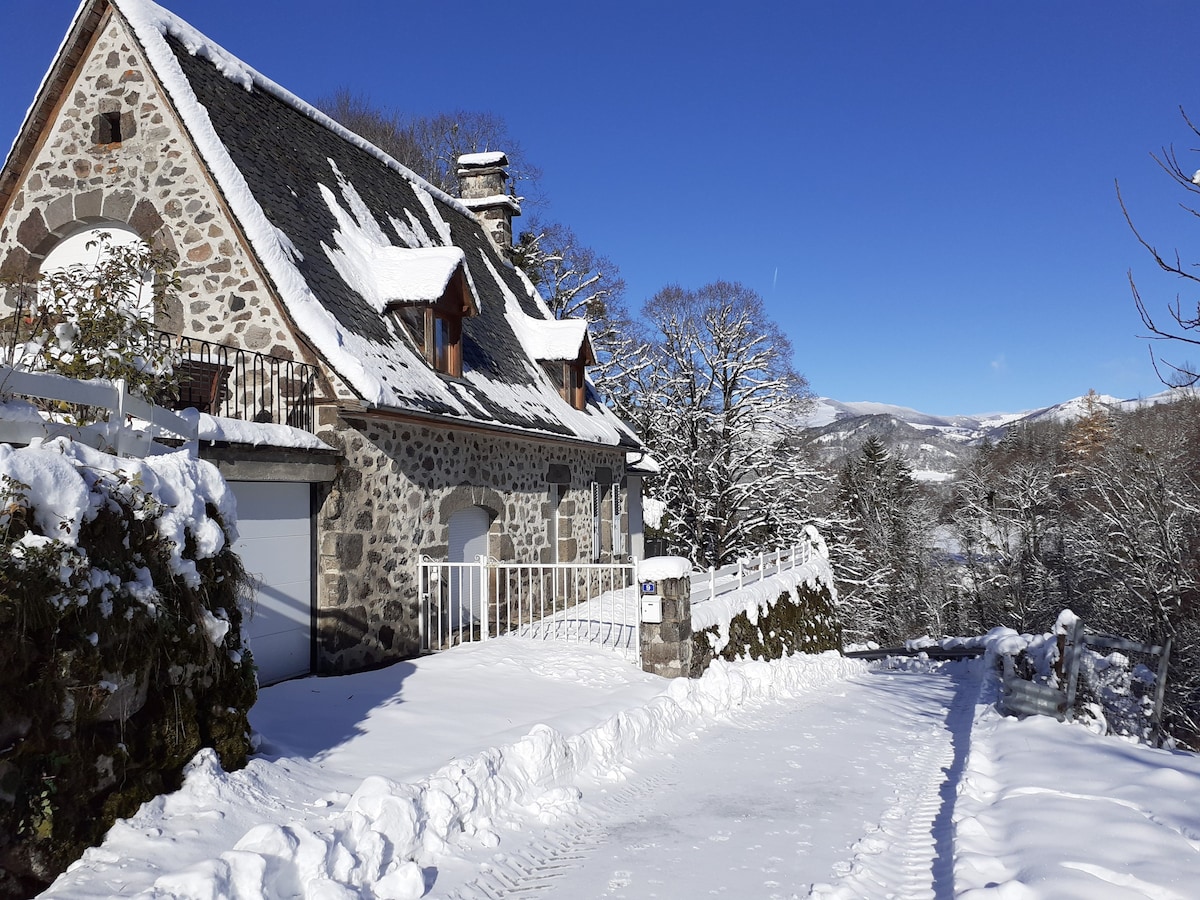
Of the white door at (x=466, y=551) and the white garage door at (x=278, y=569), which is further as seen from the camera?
the white door at (x=466, y=551)

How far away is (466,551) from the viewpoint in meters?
12.0

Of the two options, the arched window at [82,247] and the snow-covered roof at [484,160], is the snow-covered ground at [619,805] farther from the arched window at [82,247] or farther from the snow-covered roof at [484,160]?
the snow-covered roof at [484,160]

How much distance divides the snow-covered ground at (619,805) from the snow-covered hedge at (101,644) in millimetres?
194

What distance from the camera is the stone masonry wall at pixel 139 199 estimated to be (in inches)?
364

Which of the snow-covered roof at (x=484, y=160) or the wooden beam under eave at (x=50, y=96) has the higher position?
the snow-covered roof at (x=484, y=160)

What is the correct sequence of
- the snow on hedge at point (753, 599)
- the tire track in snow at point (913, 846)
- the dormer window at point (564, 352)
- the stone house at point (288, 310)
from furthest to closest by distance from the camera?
the dormer window at point (564, 352)
the snow on hedge at point (753, 599)
the stone house at point (288, 310)
the tire track in snow at point (913, 846)

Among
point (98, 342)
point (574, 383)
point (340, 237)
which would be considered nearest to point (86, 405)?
point (98, 342)

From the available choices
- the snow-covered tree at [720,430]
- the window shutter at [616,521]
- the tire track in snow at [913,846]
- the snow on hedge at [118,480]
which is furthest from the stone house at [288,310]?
the snow-covered tree at [720,430]

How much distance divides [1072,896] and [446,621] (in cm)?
811

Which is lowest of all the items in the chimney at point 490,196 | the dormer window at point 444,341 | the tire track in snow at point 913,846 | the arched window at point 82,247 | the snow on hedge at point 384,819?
the tire track in snow at point 913,846

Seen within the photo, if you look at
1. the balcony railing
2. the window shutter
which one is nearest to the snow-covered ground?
the balcony railing

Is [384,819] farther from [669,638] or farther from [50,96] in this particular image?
[50,96]

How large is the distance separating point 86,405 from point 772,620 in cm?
1118

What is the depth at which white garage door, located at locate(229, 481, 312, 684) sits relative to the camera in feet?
25.8
